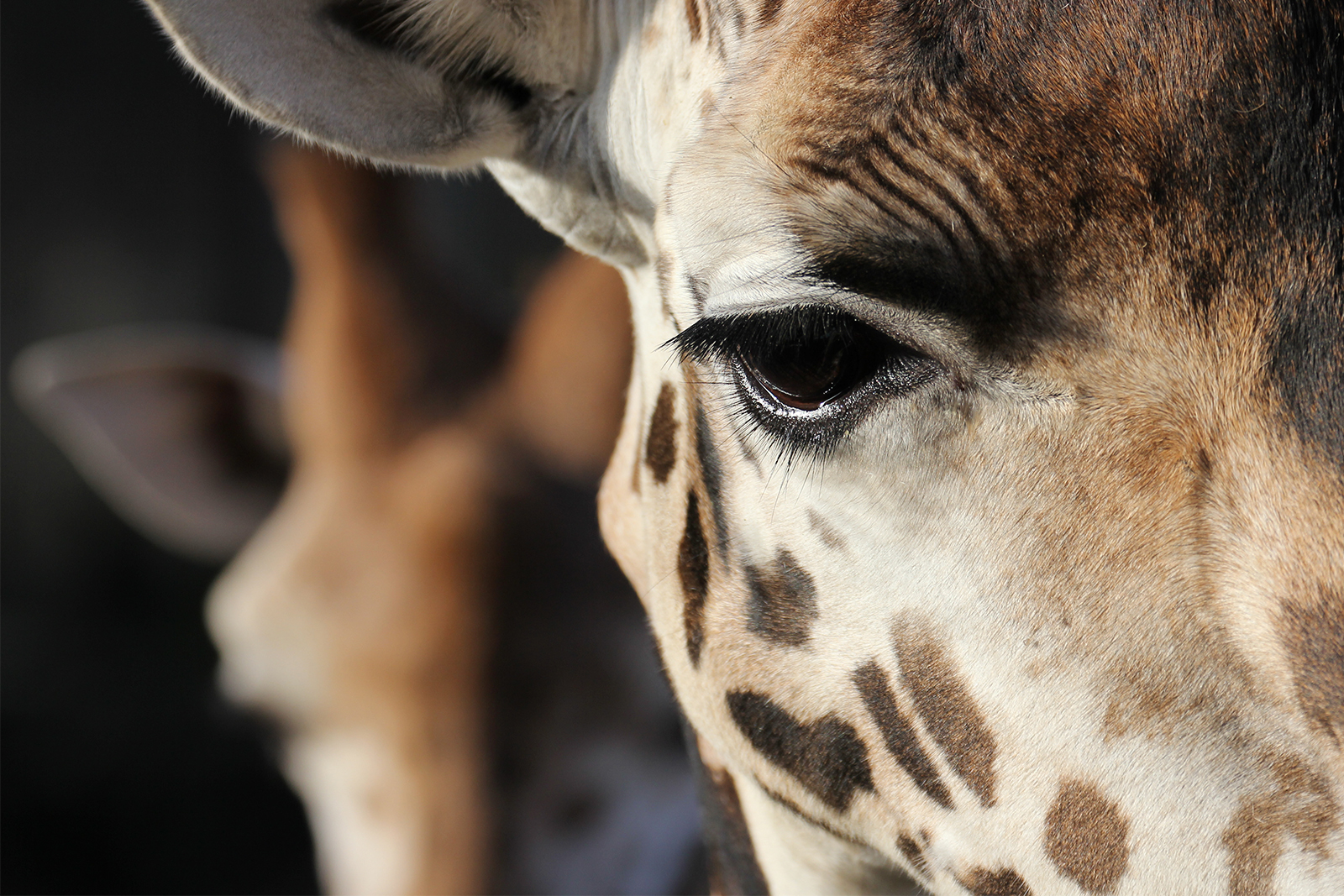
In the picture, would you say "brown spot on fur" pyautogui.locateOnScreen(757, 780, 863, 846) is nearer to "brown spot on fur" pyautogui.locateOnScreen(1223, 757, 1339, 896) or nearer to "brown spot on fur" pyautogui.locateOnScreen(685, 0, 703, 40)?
"brown spot on fur" pyautogui.locateOnScreen(1223, 757, 1339, 896)

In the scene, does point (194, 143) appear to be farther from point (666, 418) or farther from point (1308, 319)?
point (1308, 319)

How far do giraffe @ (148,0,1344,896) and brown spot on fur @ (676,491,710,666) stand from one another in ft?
0.11

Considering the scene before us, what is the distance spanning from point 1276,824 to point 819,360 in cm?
38

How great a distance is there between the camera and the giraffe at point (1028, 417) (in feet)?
2.19

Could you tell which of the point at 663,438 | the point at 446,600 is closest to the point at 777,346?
the point at 663,438

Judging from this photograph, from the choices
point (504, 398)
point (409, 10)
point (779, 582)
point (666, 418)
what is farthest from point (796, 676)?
point (504, 398)

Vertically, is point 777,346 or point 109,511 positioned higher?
point 777,346

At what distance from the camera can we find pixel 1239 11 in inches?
26.6

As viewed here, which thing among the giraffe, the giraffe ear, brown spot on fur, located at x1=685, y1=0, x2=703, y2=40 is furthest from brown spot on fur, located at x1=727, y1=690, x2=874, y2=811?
the giraffe ear

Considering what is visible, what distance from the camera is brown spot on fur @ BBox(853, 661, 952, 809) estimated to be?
2.79 ft

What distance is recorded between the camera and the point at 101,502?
5.52m

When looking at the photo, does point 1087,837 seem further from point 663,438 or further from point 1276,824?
point 663,438

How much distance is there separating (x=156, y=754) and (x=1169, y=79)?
5271mm

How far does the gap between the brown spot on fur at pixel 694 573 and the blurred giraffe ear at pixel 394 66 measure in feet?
1.28
